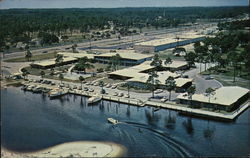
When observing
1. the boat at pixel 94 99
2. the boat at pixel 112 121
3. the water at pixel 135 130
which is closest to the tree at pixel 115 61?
the boat at pixel 94 99

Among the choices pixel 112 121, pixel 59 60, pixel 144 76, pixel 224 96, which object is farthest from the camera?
pixel 59 60

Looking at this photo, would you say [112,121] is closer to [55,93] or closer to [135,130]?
[135,130]

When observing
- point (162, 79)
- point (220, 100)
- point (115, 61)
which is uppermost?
point (115, 61)

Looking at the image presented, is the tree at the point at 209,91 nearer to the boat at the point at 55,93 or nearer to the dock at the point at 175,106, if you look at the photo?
the dock at the point at 175,106

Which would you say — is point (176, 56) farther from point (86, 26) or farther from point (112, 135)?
point (86, 26)

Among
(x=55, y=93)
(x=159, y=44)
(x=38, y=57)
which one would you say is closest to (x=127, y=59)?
(x=159, y=44)

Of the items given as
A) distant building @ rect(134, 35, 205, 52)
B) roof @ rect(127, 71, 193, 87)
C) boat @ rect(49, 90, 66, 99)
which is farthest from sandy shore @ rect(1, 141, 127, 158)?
distant building @ rect(134, 35, 205, 52)

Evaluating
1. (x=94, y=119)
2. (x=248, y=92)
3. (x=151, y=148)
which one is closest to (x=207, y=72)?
(x=248, y=92)
